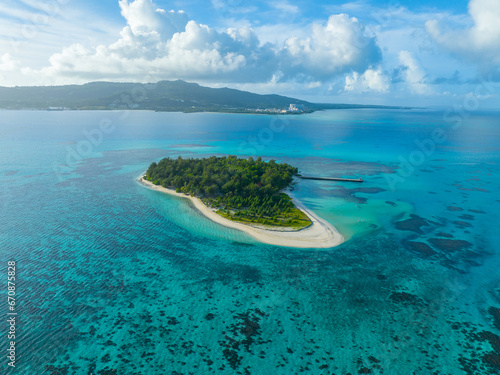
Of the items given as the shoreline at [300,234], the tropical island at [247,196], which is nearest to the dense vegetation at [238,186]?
the tropical island at [247,196]

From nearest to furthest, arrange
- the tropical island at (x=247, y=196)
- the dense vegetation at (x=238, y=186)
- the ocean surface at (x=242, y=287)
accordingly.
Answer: the ocean surface at (x=242, y=287) < the tropical island at (x=247, y=196) < the dense vegetation at (x=238, y=186)

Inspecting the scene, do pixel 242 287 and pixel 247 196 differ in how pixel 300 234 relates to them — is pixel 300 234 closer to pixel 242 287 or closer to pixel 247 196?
pixel 242 287

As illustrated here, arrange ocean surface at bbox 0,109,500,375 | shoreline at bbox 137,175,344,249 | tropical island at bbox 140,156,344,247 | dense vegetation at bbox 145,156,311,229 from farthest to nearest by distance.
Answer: dense vegetation at bbox 145,156,311,229
tropical island at bbox 140,156,344,247
shoreline at bbox 137,175,344,249
ocean surface at bbox 0,109,500,375

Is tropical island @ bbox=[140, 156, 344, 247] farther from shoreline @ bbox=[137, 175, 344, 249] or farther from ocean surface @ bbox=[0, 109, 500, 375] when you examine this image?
ocean surface @ bbox=[0, 109, 500, 375]

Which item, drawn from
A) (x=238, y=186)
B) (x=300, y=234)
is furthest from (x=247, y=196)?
(x=300, y=234)


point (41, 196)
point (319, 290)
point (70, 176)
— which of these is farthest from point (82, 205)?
point (319, 290)

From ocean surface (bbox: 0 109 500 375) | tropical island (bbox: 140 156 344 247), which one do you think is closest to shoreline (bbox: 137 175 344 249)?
tropical island (bbox: 140 156 344 247)

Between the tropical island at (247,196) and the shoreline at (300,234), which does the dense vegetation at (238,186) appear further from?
the shoreline at (300,234)
